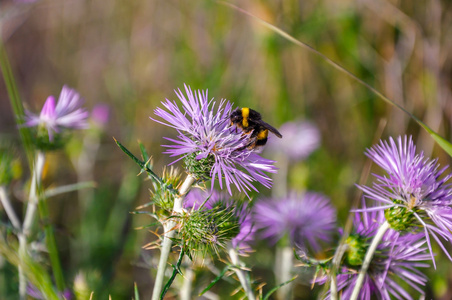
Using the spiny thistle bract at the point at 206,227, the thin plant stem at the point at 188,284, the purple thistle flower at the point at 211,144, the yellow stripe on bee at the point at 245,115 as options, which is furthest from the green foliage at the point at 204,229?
the yellow stripe on bee at the point at 245,115

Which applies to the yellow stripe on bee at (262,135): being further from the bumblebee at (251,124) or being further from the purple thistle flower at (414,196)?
the purple thistle flower at (414,196)

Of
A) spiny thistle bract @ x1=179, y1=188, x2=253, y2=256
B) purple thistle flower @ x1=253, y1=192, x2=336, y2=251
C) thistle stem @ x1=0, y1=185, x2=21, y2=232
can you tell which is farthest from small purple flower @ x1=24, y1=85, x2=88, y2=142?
purple thistle flower @ x1=253, y1=192, x2=336, y2=251

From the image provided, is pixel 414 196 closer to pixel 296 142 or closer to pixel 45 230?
pixel 45 230

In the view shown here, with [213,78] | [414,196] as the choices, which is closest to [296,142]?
[213,78]

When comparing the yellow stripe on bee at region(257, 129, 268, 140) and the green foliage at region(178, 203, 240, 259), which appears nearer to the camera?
the green foliage at region(178, 203, 240, 259)

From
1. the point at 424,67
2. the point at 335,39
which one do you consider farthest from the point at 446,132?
the point at 335,39

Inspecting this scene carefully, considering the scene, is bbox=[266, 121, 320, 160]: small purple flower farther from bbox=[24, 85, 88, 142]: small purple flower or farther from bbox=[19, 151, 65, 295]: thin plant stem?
bbox=[19, 151, 65, 295]: thin plant stem
